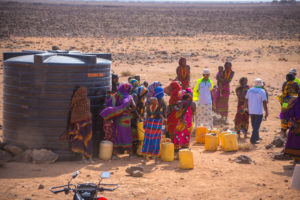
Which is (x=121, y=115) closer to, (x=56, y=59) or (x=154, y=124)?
(x=154, y=124)

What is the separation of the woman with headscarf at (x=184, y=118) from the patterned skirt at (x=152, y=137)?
638 mm

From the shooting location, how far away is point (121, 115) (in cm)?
838

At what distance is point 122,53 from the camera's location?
28109 millimetres

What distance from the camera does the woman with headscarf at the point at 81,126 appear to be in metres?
7.82

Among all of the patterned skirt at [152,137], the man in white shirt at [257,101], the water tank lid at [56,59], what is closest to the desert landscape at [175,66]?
the patterned skirt at [152,137]

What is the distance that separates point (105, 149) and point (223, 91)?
4850mm

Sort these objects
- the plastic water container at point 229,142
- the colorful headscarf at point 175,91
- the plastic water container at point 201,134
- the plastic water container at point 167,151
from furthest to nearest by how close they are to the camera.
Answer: the plastic water container at point 201,134, the plastic water container at point 229,142, the colorful headscarf at point 175,91, the plastic water container at point 167,151

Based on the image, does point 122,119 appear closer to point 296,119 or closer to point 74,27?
point 296,119

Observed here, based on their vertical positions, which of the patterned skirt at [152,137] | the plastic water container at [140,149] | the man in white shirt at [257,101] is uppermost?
the man in white shirt at [257,101]

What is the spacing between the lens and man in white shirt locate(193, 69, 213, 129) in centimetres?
1062

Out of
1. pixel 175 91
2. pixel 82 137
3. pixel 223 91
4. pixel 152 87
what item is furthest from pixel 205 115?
pixel 82 137

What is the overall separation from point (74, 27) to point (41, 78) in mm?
37830

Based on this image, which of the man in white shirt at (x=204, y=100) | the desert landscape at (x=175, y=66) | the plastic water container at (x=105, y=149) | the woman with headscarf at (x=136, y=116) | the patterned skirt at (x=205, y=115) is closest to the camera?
the desert landscape at (x=175, y=66)

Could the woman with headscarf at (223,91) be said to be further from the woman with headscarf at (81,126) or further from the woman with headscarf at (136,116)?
the woman with headscarf at (81,126)
